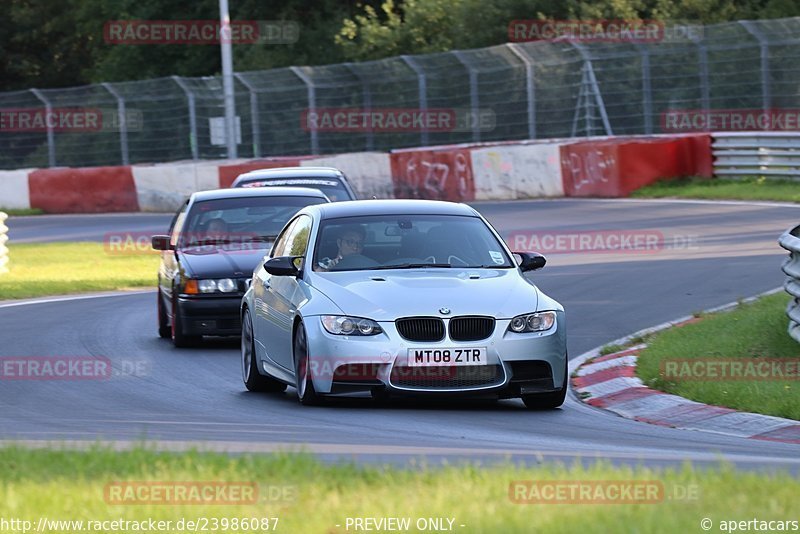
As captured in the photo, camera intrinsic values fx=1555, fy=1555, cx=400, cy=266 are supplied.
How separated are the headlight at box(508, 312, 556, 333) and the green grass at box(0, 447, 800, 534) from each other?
3025mm

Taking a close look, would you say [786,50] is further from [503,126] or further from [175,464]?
[175,464]

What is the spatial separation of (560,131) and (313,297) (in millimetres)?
25501

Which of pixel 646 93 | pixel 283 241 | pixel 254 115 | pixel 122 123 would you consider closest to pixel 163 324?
pixel 283 241

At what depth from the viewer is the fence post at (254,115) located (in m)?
39.5

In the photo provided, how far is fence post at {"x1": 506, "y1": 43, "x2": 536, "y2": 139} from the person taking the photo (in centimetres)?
3491

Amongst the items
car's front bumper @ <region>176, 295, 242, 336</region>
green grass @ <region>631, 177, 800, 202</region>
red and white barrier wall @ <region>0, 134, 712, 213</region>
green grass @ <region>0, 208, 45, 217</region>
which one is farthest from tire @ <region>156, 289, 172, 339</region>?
green grass @ <region>0, 208, 45, 217</region>

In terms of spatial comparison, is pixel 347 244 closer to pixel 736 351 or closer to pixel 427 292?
pixel 427 292

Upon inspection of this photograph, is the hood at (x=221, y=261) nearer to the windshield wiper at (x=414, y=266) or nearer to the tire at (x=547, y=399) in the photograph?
the windshield wiper at (x=414, y=266)

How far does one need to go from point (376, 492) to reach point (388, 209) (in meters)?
5.13

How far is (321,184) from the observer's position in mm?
19203

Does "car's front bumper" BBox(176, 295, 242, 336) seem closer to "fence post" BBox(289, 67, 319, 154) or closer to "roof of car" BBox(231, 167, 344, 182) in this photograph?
"roof of car" BBox(231, 167, 344, 182)

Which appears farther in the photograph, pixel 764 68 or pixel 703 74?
pixel 703 74

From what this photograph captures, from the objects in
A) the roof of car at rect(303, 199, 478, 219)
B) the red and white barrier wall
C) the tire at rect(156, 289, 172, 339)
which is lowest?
the red and white barrier wall

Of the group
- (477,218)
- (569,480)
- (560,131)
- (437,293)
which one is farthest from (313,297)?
(560,131)
